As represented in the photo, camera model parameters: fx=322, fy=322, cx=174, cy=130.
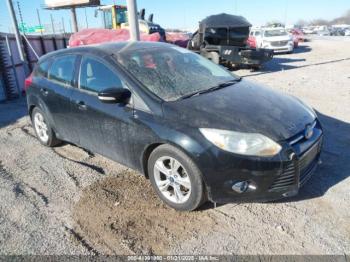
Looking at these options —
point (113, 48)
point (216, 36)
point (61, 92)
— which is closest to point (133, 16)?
point (113, 48)

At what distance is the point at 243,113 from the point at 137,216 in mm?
1498

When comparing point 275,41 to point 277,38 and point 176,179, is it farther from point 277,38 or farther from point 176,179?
point 176,179

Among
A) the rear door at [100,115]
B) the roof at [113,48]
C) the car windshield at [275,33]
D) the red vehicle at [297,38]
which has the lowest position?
the red vehicle at [297,38]

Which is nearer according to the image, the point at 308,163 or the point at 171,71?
the point at 308,163

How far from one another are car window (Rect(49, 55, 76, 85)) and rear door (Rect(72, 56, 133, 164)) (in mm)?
239

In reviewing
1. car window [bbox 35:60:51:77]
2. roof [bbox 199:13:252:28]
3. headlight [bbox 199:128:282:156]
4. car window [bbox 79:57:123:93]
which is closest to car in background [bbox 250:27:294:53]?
roof [bbox 199:13:252:28]

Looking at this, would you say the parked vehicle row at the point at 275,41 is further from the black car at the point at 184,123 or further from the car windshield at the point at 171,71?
the black car at the point at 184,123

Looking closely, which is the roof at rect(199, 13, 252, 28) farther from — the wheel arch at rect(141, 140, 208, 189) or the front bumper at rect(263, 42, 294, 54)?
the wheel arch at rect(141, 140, 208, 189)

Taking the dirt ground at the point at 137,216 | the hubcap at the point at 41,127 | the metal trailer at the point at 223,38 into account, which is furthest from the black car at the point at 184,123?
the metal trailer at the point at 223,38

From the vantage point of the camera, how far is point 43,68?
4.94 meters

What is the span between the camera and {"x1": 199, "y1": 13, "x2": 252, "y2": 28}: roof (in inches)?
523

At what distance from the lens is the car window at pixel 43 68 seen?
15.9ft

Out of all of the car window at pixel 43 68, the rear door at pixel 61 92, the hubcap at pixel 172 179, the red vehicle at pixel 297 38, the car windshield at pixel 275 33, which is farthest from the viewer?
the red vehicle at pixel 297 38

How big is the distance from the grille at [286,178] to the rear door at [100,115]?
1.56m
